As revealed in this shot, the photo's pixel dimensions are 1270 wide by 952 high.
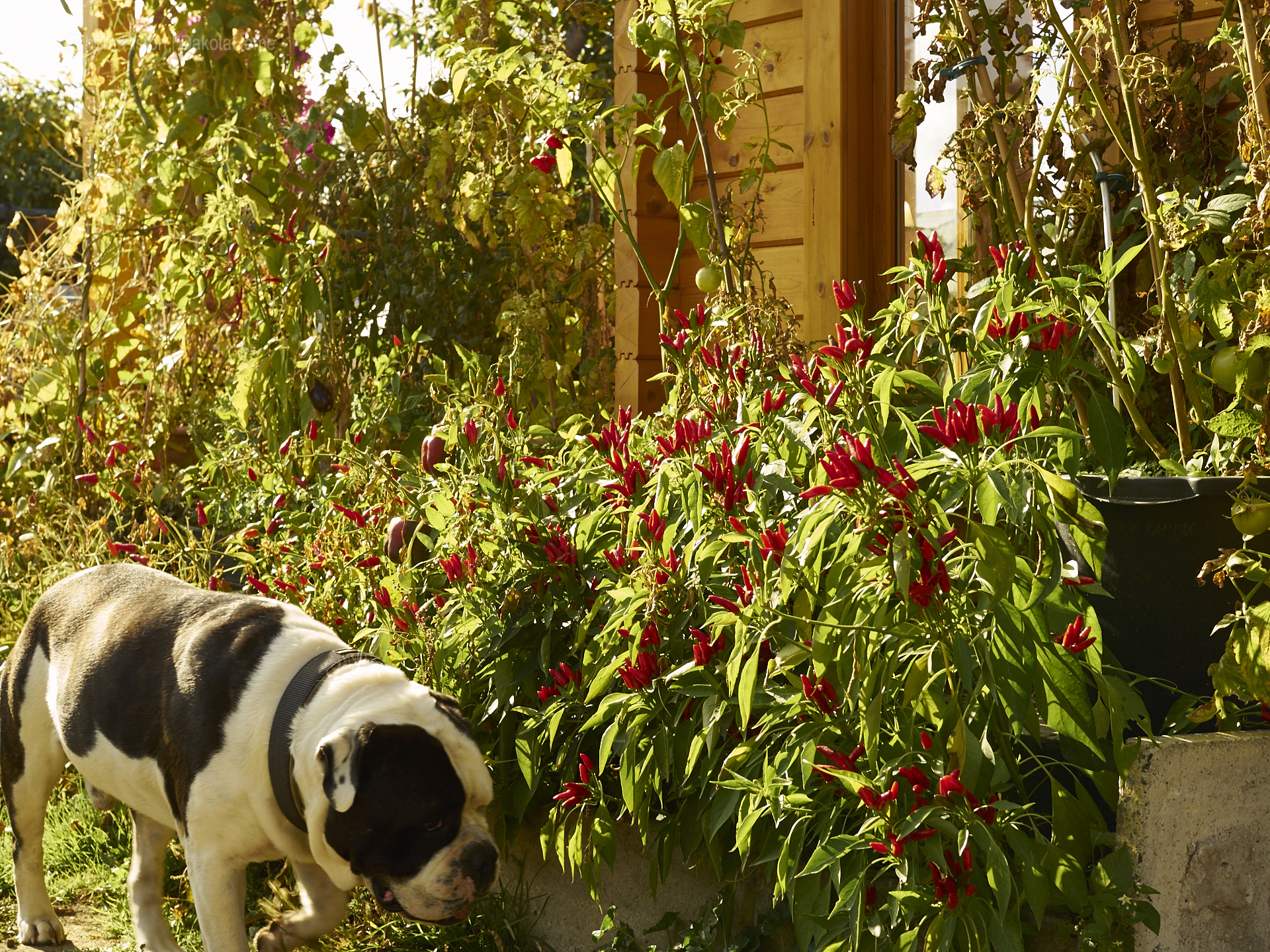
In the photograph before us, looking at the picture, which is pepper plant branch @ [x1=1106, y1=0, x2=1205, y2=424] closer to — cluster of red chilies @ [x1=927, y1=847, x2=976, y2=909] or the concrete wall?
A: cluster of red chilies @ [x1=927, y1=847, x2=976, y2=909]

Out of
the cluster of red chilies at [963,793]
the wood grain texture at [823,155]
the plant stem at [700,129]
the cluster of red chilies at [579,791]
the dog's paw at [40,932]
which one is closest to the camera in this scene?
the cluster of red chilies at [963,793]

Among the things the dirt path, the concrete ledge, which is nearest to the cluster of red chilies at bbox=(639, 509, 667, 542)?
the concrete ledge

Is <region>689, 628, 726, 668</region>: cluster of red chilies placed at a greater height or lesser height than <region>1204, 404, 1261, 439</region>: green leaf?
lesser

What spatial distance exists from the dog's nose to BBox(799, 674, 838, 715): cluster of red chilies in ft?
2.30

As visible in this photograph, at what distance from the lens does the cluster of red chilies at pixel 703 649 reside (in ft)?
7.01

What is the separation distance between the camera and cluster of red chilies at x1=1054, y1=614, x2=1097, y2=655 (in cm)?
166

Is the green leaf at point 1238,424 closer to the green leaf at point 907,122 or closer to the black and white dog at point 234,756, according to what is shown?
the green leaf at point 907,122

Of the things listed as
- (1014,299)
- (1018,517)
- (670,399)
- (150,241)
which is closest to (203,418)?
(150,241)

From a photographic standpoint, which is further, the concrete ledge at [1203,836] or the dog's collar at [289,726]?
the dog's collar at [289,726]

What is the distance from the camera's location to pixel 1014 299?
86.1 inches

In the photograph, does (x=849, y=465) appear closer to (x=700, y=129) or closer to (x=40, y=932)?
(x=700, y=129)

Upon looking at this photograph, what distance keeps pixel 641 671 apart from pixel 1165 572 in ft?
3.37

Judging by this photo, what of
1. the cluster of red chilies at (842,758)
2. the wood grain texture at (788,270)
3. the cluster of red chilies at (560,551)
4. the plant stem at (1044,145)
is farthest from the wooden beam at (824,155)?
the cluster of red chilies at (842,758)

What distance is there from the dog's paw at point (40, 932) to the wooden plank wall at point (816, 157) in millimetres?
2643
